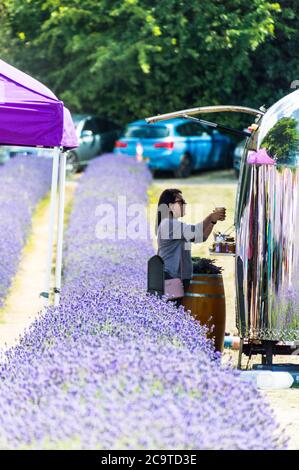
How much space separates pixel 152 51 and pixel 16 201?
10515 millimetres

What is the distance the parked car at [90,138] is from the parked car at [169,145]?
1.23 meters

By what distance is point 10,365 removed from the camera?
827cm

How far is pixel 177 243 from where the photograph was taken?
453 inches

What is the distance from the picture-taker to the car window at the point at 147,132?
100ft

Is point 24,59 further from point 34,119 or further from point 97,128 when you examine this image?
point 34,119

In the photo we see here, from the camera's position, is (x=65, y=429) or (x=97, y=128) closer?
(x=65, y=429)

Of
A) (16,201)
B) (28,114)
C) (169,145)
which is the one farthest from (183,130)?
(28,114)

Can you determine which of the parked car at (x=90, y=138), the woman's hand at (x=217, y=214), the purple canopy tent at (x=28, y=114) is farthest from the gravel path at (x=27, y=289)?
the parked car at (x=90, y=138)

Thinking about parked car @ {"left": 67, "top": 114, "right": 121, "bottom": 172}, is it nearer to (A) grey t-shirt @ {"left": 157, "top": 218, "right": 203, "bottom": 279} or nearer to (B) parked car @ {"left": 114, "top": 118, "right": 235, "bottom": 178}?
(B) parked car @ {"left": 114, "top": 118, "right": 235, "bottom": 178}

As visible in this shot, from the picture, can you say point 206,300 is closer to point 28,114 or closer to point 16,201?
point 28,114

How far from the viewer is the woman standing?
1140 centimetres

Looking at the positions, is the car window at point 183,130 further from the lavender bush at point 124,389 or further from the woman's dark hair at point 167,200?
the lavender bush at point 124,389

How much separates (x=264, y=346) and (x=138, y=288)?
4.96ft
